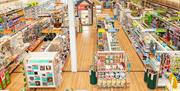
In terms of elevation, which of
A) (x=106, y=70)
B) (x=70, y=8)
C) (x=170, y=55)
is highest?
(x=70, y=8)

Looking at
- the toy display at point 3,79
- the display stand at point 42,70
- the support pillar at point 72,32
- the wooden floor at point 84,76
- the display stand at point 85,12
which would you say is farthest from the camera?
the display stand at point 85,12

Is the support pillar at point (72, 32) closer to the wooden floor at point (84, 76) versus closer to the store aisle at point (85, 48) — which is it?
the wooden floor at point (84, 76)

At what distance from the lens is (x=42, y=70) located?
6.99m

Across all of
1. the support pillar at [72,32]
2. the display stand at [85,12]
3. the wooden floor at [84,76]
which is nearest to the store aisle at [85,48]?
the wooden floor at [84,76]

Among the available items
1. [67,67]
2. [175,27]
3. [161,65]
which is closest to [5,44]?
[67,67]

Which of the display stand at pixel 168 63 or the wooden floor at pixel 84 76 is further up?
the display stand at pixel 168 63

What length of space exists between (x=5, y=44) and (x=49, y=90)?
309cm

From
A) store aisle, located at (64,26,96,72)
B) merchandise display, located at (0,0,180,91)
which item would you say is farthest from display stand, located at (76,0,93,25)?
merchandise display, located at (0,0,180,91)

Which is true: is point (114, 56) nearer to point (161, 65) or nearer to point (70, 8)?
point (161, 65)

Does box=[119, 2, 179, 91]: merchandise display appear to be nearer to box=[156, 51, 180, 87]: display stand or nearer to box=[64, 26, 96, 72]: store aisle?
box=[156, 51, 180, 87]: display stand

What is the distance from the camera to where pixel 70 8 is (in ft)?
25.9

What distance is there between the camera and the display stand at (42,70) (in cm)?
692

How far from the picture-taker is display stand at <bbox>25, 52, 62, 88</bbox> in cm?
692

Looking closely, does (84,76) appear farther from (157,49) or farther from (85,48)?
(85,48)
